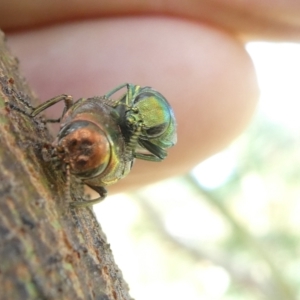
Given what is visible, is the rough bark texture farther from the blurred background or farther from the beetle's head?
the blurred background

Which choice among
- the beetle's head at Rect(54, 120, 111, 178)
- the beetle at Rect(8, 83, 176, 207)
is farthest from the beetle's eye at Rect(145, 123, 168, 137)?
the beetle's head at Rect(54, 120, 111, 178)

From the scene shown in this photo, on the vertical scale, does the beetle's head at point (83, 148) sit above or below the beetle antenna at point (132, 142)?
below

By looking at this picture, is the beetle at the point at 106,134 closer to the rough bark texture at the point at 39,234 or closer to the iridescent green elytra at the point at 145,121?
the iridescent green elytra at the point at 145,121

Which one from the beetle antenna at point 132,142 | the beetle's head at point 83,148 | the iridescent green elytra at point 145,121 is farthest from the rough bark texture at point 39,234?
the iridescent green elytra at point 145,121

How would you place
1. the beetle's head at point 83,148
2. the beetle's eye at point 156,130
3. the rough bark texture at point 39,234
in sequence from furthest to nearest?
the beetle's eye at point 156,130
the beetle's head at point 83,148
the rough bark texture at point 39,234

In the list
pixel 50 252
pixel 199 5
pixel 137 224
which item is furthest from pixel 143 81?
pixel 137 224

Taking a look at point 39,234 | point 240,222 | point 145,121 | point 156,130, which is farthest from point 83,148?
point 240,222

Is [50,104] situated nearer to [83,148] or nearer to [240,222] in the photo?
[83,148]
